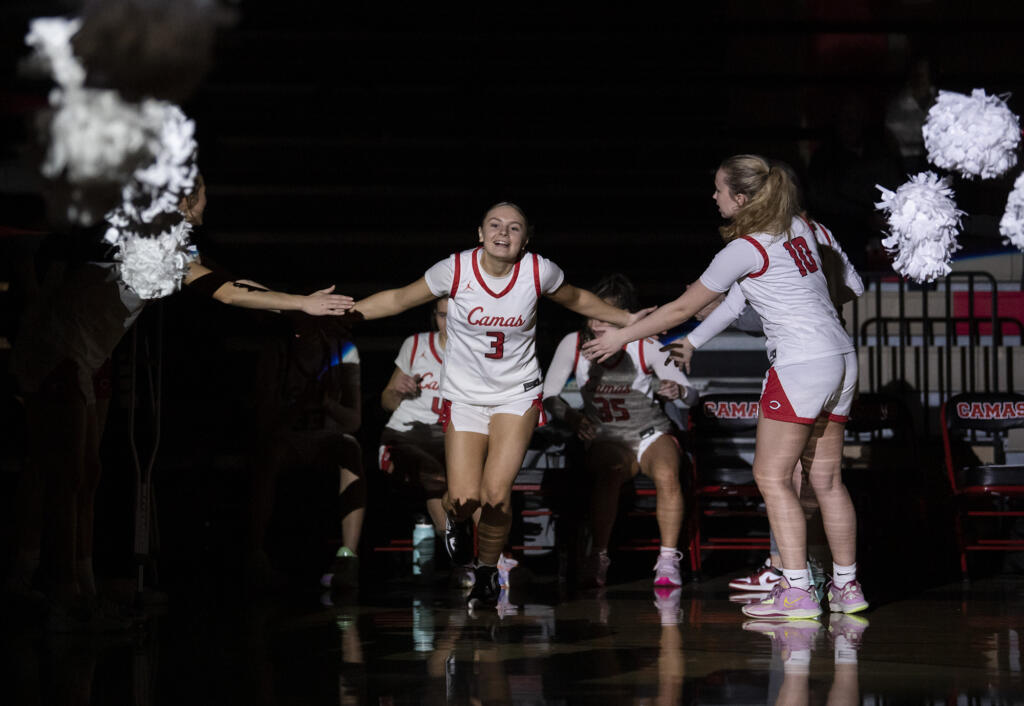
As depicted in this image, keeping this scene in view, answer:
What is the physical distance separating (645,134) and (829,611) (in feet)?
18.7

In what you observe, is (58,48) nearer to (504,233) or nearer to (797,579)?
(504,233)

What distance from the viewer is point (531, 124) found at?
30.9 feet

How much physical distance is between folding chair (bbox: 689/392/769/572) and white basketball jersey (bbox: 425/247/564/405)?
5.01 feet

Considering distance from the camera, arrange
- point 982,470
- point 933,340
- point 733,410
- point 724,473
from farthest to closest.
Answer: point 933,340
point 733,410
point 724,473
point 982,470

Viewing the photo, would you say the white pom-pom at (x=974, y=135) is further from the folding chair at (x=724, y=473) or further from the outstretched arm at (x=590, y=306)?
the folding chair at (x=724, y=473)

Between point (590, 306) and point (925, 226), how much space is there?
1402 mm

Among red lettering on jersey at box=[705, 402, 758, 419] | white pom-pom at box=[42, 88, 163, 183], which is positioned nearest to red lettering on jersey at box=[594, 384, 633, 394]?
red lettering on jersey at box=[705, 402, 758, 419]

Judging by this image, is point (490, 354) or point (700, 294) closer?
point (700, 294)

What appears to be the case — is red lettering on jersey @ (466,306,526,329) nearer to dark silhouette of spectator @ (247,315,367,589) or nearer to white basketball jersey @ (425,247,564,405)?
white basketball jersey @ (425,247,564,405)

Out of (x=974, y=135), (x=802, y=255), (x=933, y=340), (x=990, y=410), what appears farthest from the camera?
(x=933, y=340)

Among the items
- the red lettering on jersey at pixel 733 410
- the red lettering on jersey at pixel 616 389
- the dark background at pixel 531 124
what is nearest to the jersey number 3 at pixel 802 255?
the red lettering on jersey at pixel 616 389

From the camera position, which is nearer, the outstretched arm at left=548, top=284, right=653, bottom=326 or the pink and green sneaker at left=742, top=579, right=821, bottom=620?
the pink and green sneaker at left=742, top=579, right=821, bottom=620

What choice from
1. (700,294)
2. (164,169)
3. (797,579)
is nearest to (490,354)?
(700,294)

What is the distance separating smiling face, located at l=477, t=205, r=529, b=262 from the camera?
15.1 feet
